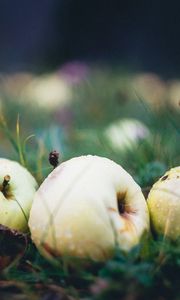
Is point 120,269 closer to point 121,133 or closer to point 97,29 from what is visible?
point 121,133

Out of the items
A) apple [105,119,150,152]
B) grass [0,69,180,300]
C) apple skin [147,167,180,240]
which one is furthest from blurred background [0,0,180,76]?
apple skin [147,167,180,240]

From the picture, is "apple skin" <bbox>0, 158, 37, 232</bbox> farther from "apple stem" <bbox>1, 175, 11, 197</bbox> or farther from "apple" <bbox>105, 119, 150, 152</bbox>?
"apple" <bbox>105, 119, 150, 152</bbox>

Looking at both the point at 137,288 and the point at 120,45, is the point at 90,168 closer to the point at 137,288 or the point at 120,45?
the point at 137,288

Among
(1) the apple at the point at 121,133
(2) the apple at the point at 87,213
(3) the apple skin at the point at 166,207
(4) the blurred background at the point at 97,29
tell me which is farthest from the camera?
(4) the blurred background at the point at 97,29

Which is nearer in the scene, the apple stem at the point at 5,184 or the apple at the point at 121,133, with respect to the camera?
the apple stem at the point at 5,184

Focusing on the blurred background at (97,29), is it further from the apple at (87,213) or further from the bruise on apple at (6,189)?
the apple at (87,213)

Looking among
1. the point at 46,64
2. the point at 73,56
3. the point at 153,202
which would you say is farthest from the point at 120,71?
the point at 153,202

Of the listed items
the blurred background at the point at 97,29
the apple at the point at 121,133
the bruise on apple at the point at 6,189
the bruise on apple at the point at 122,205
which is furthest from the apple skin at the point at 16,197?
the blurred background at the point at 97,29

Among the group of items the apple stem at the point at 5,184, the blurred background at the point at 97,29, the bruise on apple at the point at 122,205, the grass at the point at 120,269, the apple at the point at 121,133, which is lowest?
the blurred background at the point at 97,29
